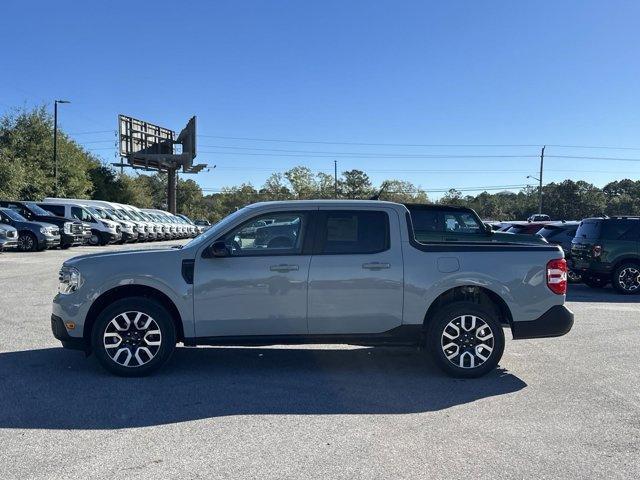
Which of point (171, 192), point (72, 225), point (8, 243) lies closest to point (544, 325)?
point (8, 243)

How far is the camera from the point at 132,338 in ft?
18.8

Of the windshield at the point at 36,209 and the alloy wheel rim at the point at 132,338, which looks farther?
the windshield at the point at 36,209

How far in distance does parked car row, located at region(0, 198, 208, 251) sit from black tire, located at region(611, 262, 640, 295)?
31.8ft

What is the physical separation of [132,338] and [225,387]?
105cm

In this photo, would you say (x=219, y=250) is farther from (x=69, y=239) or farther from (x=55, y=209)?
(x=55, y=209)

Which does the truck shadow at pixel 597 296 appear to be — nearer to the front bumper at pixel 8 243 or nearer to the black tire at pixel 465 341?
the black tire at pixel 465 341

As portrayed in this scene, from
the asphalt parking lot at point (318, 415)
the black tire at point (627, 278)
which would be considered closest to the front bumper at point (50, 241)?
the asphalt parking lot at point (318, 415)

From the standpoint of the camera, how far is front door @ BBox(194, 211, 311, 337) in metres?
5.70

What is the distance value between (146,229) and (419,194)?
6102cm

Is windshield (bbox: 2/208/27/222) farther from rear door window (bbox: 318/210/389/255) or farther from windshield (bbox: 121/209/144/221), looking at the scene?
rear door window (bbox: 318/210/389/255)

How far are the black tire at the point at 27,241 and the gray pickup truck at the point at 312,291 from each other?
56.7 feet

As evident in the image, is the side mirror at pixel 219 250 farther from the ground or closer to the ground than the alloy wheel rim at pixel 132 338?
farther from the ground

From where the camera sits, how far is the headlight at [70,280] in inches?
225

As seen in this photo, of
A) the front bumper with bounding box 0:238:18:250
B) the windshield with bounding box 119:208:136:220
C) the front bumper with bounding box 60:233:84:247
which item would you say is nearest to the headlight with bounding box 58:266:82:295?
the front bumper with bounding box 0:238:18:250
